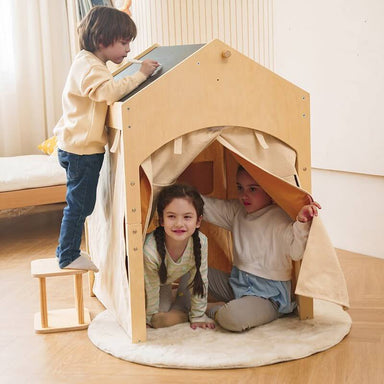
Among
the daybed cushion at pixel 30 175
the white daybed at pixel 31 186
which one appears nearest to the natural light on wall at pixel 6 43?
the daybed cushion at pixel 30 175

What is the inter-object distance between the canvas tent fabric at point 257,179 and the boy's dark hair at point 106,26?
43 centimetres

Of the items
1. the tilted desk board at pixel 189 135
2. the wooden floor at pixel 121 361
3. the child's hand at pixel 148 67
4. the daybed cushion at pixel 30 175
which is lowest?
the wooden floor at pixel 121 361

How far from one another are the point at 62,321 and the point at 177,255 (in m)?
0.55

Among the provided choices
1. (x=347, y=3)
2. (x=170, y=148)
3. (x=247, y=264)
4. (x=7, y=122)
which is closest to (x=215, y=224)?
Result: (x=247, y=264)

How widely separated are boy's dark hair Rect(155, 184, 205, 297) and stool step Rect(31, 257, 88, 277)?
13.5 inches

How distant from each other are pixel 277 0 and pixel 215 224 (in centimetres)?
164

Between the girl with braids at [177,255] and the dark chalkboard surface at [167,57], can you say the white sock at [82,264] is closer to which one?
the girl with braids at [177,255]

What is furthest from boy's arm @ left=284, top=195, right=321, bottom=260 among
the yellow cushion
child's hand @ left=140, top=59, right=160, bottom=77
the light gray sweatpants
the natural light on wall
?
the natural light on wall

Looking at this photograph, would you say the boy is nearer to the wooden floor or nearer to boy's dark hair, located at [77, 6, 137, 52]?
boy's dark hair, located at [77, 6, 137, 52]

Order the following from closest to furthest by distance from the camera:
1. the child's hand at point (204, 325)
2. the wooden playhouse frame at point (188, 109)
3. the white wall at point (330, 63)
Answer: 1. the wooden playhouse frame at point (188, 109)
2. the child's hand at point (204, 325)
3. the white wall at point (330, 63)

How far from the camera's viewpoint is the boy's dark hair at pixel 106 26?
7.97ft

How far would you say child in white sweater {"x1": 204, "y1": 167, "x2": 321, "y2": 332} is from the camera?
8.00ft

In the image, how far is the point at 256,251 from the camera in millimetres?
2598

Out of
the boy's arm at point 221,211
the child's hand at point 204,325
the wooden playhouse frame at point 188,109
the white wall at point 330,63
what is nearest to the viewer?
the wooden playhouse frame at point 188,109
